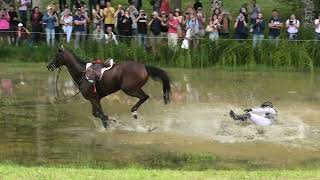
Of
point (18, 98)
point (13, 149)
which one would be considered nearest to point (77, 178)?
point (13, 149)

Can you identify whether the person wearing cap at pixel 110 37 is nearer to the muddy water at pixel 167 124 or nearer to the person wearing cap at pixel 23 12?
the muddy water at pixel 167 124

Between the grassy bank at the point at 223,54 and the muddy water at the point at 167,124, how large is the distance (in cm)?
202

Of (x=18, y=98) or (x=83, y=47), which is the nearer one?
(x=18, y=98)

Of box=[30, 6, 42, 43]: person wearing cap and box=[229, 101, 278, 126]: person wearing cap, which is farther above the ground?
box=[30, 6, 42, 43]: person wearing cap

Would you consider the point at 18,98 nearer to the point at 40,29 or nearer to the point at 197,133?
the point at 197,133

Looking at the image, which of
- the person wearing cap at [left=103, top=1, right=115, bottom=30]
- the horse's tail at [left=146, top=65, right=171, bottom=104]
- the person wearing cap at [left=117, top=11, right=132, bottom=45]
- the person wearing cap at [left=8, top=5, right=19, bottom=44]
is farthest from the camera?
the person wearing cap at [left=8, top=5, right=19, bottom=44]

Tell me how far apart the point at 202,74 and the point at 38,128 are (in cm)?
948

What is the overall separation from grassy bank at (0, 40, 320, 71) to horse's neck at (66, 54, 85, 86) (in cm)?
865

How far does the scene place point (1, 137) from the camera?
13.4 metres

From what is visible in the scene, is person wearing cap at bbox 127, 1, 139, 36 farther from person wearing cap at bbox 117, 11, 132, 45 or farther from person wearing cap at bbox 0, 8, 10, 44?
person wearing cap at bbox 0, 8, 10, 44

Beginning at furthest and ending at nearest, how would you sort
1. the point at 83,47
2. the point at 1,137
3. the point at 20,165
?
1. the point at 83,47
2. the point at 1,137
3. the point at 20,165

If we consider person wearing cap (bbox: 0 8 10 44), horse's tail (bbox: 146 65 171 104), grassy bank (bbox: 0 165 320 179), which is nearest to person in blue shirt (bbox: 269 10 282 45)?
person wearing cap (bbox: 0 8 10 44)

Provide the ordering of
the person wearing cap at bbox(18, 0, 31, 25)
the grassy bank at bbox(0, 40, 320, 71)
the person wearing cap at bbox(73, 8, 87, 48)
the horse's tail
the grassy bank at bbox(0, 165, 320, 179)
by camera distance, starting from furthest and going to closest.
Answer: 1. the person wearing cap at bbox(18, 0, 31, 25)
2. the person wearing cap at bbox(73, 8, 87, 48)
3. the grassy bank at bbox(0, 40, 320, 71)
4. the horse's tail
5. the grassy bank at bbox(0, 165, 320, 179)

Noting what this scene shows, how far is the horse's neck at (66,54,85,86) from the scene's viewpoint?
48.8 ft
